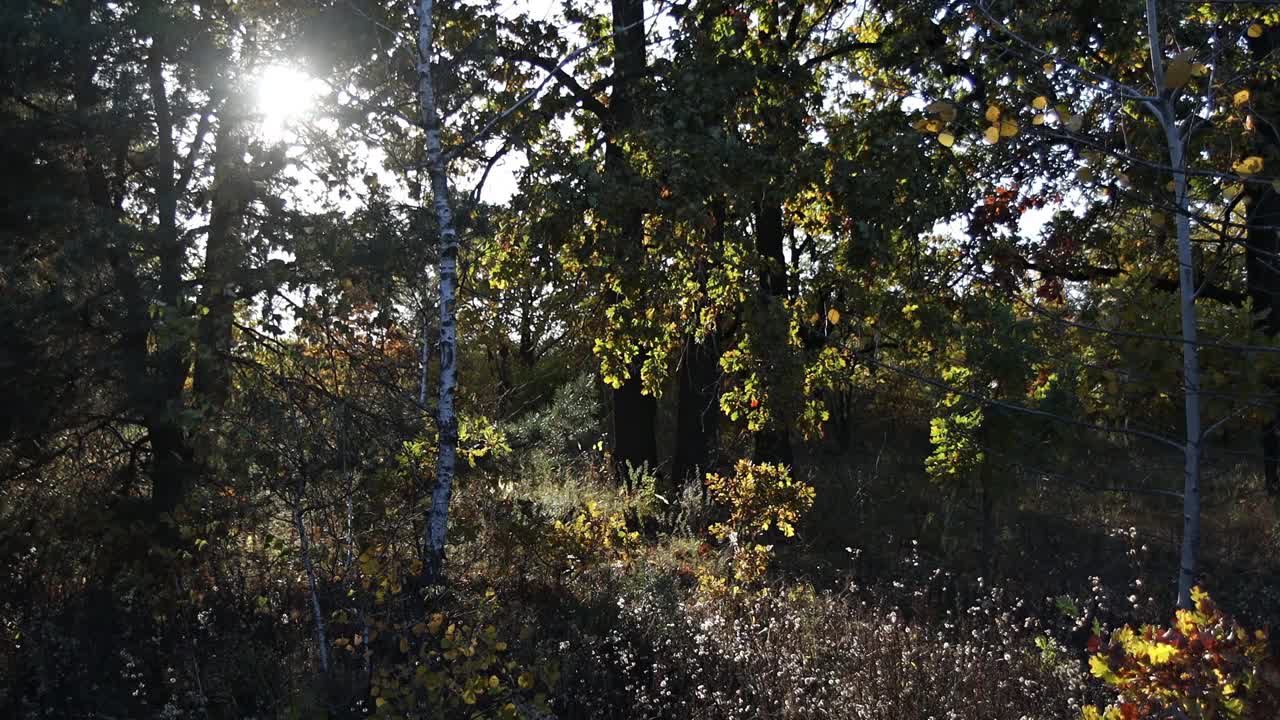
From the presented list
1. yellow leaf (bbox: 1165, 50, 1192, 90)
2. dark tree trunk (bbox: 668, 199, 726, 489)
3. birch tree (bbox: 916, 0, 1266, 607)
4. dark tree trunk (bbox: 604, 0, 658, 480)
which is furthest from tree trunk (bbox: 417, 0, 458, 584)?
dark tree trunk (bbox: 668, 199, 726, 489)

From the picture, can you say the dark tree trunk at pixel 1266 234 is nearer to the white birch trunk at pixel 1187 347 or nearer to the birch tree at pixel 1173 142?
the birch tree at pixel 1173 142

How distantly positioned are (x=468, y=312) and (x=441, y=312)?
13.0 feet

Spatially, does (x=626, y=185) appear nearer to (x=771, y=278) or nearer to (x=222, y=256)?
(x=222, y=256)

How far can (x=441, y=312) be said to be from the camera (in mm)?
6578

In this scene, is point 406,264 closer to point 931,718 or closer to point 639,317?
point 639,317

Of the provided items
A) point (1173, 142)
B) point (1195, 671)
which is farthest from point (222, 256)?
point (1195, 671)

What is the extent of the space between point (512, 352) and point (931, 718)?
21117 mm

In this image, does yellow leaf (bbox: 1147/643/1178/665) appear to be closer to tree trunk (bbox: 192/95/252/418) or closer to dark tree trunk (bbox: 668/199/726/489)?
tree trunk (bbox: 192/95/252/418)

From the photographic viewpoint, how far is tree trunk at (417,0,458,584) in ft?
21.3

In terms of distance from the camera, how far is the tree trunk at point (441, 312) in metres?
6.48

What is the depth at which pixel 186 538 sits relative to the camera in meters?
6.95

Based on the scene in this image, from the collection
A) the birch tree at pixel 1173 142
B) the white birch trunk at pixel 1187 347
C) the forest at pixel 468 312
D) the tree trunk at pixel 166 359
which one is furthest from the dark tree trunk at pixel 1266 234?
the tree trunk at pixel 166 359

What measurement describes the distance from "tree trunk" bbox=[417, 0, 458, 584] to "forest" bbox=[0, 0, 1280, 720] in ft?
0.10

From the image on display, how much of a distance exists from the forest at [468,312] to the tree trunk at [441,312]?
0.03 m
